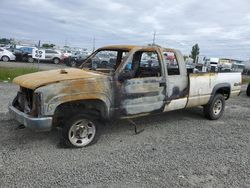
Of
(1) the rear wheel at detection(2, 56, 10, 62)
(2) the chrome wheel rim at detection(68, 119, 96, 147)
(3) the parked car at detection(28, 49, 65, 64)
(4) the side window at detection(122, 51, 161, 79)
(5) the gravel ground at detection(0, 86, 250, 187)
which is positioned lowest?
(5) the gravel ground at detection(0, 86, 250, 187)

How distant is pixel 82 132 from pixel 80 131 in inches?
2.1

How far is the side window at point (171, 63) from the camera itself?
623 centimetres

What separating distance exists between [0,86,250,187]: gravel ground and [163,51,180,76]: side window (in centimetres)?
132

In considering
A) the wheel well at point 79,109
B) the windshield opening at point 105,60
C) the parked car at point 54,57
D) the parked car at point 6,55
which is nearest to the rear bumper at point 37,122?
the wheel well at point 79,109

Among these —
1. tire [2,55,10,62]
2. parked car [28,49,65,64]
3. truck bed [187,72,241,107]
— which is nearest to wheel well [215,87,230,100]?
truck bed [187,72,241,107]

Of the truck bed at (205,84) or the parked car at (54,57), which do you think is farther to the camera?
the parked car at (54,57)

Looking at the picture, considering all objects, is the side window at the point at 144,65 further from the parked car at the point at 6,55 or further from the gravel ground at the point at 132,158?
the parked car at the point at 6,55

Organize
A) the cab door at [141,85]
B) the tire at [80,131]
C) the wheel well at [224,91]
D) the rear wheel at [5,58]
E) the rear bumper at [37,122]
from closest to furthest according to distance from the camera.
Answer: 1. the rear bumper at [37,122]
2. the tire at [80,131]
3. the cab door at [141,85]
4. the wheel well at [224,91]
5. the rear wheel at [5,58]

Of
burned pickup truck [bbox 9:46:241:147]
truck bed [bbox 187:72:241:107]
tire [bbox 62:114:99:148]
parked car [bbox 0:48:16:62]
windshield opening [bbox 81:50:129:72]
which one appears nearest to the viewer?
burned pickup truck [bbox 9:46:241:147]

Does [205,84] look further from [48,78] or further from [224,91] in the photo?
[48,78]

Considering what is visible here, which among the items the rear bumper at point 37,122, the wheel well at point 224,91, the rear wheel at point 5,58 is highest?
the rear wheel at point 5,58

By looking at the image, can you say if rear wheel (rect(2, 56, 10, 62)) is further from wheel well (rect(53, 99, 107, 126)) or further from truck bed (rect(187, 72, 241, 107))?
wheel well (rect(53, 99, 107, 126))

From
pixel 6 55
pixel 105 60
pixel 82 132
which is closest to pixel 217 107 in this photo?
pixel 105 60

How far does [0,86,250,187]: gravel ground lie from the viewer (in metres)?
3.95
